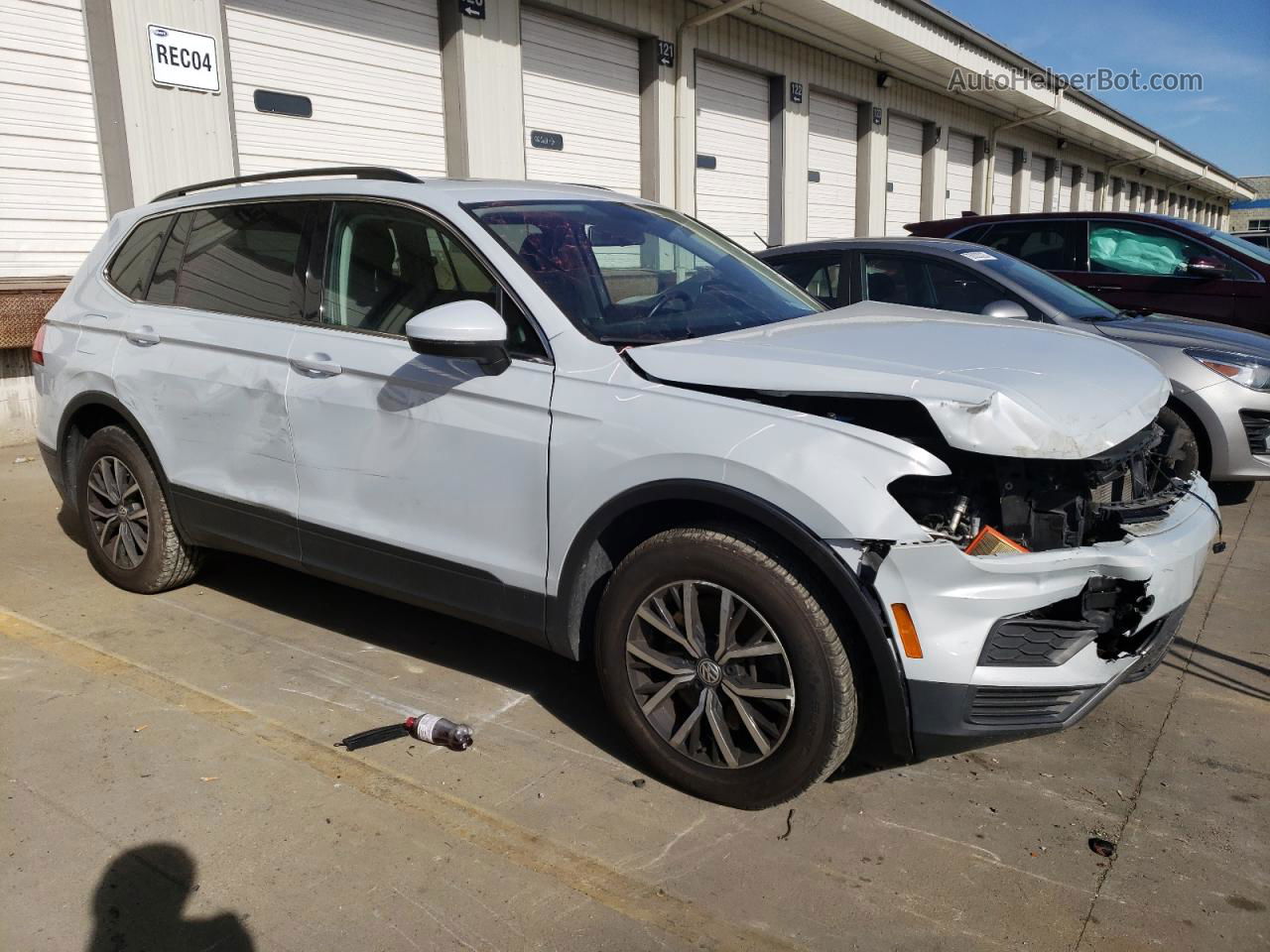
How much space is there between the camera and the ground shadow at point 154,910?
2.42 metres

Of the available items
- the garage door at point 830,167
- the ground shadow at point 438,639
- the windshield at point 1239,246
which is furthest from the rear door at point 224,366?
the garage door at point 830,167

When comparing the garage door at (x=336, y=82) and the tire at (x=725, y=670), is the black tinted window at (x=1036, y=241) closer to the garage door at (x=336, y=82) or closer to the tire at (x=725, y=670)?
the garage door at (x=336, y=82)

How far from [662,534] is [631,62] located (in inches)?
454

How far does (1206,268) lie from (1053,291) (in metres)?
2.08

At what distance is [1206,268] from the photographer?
7.68 metres

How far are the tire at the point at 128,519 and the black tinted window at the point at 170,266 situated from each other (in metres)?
0.62

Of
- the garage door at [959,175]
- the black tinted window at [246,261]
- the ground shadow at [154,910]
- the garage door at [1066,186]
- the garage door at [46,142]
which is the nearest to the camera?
the ground shadow at [154,910]

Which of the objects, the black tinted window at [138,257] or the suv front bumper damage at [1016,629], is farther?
the black tinted window at [138,257]

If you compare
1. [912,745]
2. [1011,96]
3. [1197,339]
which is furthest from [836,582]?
[1011,96]

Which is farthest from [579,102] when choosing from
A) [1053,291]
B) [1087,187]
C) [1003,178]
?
[1087,187]

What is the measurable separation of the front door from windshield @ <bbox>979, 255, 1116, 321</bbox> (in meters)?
3.91

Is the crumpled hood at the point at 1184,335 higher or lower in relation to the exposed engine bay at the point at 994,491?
higher

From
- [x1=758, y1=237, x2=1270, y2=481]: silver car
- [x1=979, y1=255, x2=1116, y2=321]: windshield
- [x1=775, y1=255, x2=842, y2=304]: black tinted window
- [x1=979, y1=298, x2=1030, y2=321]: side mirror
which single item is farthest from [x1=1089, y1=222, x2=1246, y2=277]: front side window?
[x1=979, y1=298, x2=1030, y2=321]: side mirror

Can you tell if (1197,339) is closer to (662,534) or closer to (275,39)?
(662,534)
